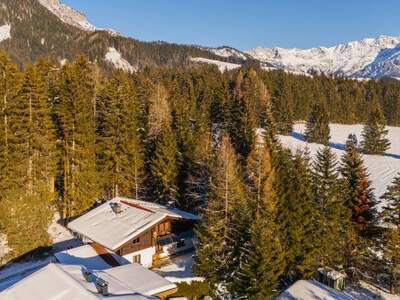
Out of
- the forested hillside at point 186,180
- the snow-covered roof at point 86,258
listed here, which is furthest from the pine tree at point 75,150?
the snow-covered roof at point 86,258

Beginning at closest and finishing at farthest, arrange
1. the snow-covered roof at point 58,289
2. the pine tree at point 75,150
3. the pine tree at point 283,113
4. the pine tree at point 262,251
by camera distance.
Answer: the snow-covered roof at point 58,289
the pine tree at point 262,251
the pine tree at point 75,150
the pine tree at point 283,113

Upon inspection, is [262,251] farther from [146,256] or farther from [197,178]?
[197,178]

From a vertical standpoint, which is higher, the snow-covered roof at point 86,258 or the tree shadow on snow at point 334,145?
the tree shadow on snow at point 334,145

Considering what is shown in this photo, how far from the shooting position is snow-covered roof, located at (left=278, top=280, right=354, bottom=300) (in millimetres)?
27688

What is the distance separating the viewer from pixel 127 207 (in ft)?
122

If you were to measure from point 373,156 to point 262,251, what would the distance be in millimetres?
62743

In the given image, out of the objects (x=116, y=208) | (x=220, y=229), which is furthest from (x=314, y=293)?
(x=116, y=208)

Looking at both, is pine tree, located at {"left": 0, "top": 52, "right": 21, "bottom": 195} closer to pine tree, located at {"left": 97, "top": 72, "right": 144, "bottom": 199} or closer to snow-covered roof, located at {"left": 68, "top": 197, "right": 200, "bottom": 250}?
snow-covered roof, located at {"left": 68, "top": 197, "right": 200, "bottom": 250}

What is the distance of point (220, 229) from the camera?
30109mm

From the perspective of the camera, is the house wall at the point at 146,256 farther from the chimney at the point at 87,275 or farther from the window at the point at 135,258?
the chimney at the point at 87,275

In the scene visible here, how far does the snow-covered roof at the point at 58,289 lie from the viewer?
17867 millimetres

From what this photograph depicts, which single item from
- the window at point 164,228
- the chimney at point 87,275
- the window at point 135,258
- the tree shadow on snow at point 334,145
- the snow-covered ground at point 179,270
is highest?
the tree shadow on snow at point 334,145

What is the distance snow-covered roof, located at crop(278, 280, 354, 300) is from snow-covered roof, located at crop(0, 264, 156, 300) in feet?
42.0

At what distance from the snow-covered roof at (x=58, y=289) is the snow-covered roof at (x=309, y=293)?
1281cm
